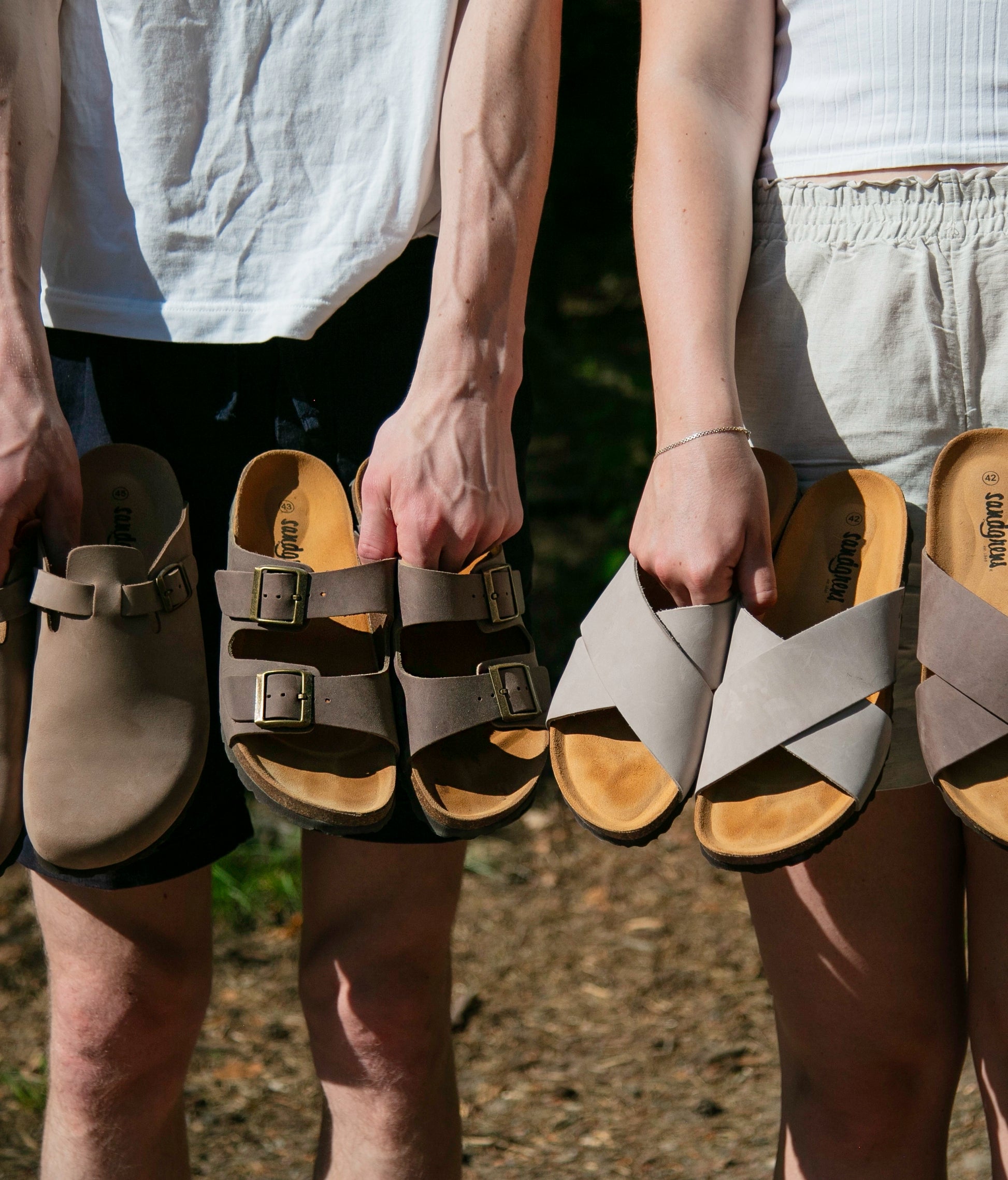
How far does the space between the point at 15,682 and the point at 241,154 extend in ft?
2.32

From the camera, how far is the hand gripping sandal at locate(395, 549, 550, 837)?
56.6 inches

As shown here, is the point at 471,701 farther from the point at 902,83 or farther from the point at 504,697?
the point at 902,83

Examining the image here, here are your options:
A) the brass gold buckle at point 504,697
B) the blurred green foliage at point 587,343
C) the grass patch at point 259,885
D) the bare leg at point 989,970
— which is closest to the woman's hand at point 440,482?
the brass gold buckle at point 504,697

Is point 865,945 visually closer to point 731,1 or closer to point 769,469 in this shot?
point 769,469

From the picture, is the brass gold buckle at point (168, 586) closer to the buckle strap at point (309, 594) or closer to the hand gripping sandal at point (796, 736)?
the buckle strap at point (309, 594)

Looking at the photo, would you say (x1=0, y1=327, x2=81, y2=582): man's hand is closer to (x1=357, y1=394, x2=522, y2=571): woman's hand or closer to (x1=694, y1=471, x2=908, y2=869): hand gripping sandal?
(x1=357, y1=394, x2=522, y2=571): woman's hand

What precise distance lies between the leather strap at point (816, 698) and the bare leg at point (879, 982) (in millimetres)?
207

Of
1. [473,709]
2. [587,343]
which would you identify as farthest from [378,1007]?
[587,343]

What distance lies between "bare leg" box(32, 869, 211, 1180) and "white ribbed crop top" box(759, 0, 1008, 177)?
127cm

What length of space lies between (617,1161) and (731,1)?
7.11 feet

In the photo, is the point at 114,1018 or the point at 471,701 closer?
the point at 471,701

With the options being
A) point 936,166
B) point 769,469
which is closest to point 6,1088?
point 769,469

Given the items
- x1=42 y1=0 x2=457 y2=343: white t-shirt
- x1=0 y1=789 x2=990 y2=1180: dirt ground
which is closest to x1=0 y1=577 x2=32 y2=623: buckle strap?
x1=42 y1=0 x2=457 y2=343: white t-shirt

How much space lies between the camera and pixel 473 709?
147 centimetres
